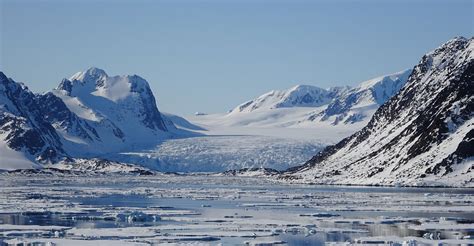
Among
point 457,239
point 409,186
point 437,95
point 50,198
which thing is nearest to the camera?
point 457,239

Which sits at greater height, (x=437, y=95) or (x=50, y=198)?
(x=437, y=95)

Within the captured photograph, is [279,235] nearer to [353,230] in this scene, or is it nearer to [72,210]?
[353,230]

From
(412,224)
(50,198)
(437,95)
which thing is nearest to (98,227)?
(412,224)

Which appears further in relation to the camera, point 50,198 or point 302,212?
point 50,198

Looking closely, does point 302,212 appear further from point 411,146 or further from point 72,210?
point 411,146

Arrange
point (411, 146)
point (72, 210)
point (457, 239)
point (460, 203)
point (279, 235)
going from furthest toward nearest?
point (411, 146), point (460, 203), point (72, 210), point (279, 235), point (457, 239)

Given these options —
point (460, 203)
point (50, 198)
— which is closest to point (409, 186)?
point (460, 203)

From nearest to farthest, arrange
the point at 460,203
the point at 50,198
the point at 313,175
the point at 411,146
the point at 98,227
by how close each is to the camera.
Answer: the point at 98,227, the point at 460,203, the point at 50,198, the point at 411,146, the point at 313,175
